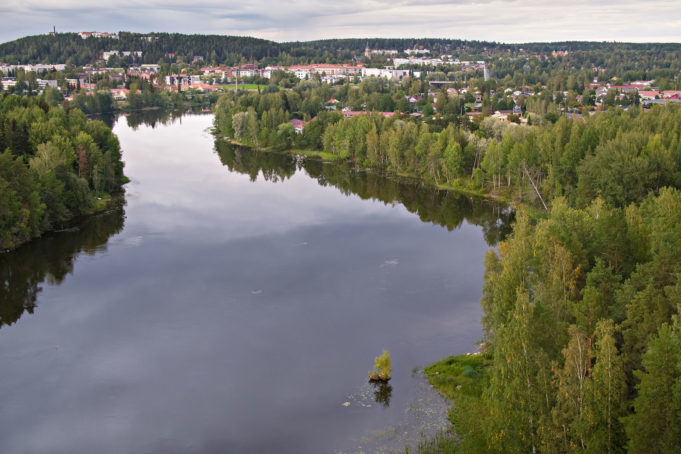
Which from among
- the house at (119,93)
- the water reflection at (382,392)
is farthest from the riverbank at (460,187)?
the house at (119,93)

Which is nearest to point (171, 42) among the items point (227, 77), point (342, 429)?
point (227, 77)

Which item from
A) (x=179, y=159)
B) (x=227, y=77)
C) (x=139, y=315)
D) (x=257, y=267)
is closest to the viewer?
(x=139, y=315)

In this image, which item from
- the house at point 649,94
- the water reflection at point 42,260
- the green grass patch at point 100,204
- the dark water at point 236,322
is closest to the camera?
the dark water at point 236,322

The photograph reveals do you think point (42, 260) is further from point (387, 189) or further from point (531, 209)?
point (531, 209)

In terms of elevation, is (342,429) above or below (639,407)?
below

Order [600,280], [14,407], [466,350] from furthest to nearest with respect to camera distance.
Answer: [466,350] → [14,407] → [600,280]

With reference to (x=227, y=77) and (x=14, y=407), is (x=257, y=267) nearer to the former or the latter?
(x=14, y=407)

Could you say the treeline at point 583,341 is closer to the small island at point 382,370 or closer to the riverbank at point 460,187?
the small island at point 382,370
